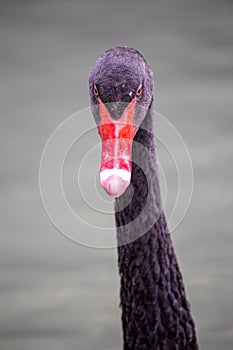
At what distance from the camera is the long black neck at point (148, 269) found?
5.66 m

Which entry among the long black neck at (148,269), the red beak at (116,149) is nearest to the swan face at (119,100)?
the red beak at (116,149)

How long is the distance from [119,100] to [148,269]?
48.2 inches

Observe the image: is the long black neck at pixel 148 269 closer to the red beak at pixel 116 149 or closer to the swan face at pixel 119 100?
the swan face at pixel 119 100

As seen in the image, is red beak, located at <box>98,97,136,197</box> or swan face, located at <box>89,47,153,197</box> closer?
red beak, located at <box>98,97,136,197</box>

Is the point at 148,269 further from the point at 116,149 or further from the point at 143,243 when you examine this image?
the point at 116,149

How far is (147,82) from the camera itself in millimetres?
5594

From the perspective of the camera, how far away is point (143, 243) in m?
5.75

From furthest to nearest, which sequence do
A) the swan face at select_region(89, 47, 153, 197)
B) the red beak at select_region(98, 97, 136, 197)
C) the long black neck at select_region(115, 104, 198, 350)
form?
1. the long black neck at select_region(115, 104, 198, 350)
2. the swan face at select_region(89, 47, 153, 197)
3. the red beak at select_region(98, 97, 136, 197)

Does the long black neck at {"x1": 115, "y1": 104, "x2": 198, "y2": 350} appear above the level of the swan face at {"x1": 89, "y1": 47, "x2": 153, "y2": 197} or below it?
below

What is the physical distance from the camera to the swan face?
16.5 ft

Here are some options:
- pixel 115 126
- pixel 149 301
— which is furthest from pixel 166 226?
pixel 115 126

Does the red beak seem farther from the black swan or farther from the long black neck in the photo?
the long black neck

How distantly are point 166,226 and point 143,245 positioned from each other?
247mm

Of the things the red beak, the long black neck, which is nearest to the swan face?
the red beak
